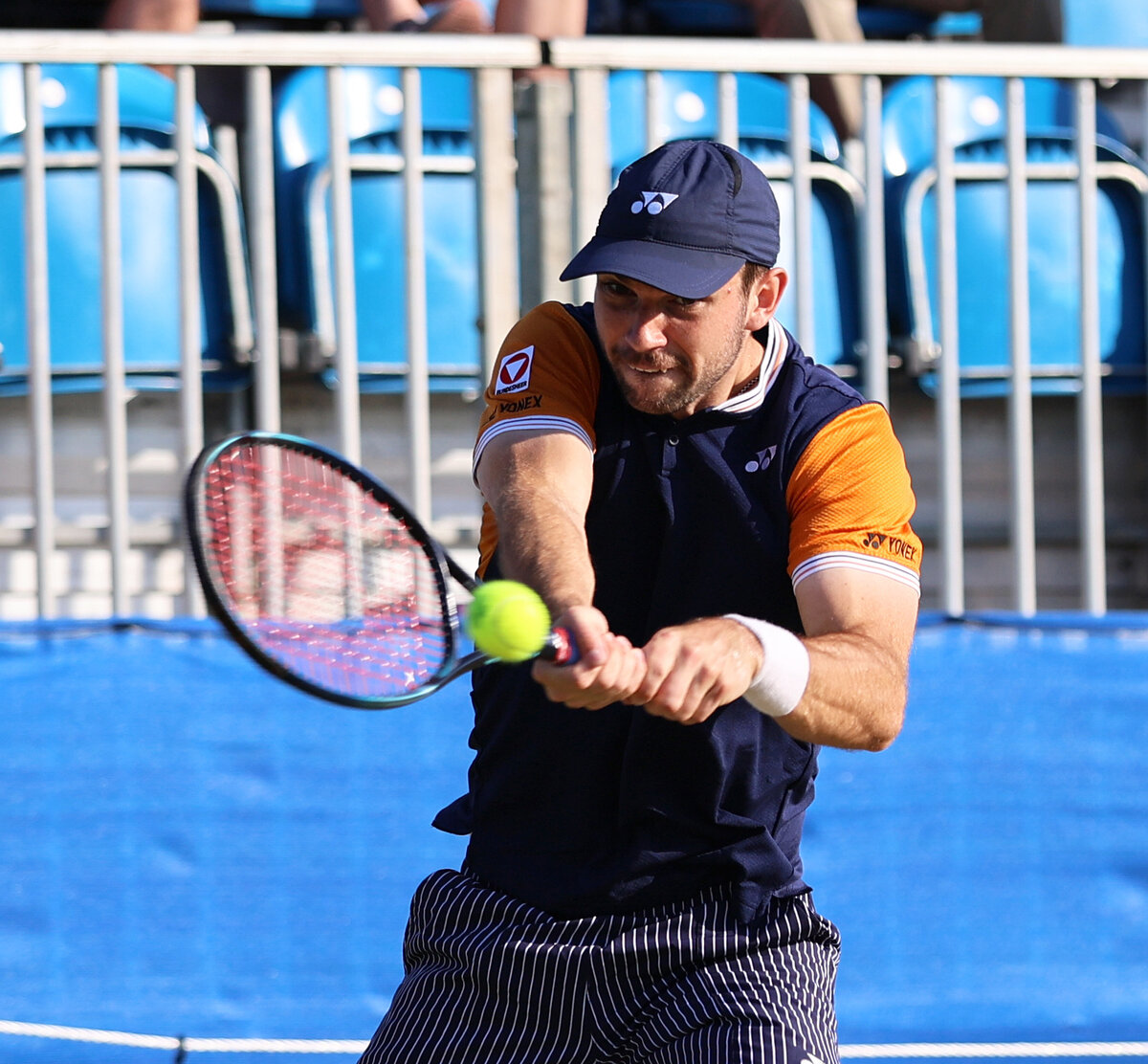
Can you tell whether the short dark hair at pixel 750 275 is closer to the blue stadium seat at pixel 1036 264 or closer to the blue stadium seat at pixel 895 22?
the blue stadium seat at pixel 1036 264

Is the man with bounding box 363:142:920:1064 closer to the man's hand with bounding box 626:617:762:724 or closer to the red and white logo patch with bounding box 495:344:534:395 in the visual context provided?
the red and white logo patch with bounding box 495:344:534:395

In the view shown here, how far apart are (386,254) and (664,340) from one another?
8.84 ft

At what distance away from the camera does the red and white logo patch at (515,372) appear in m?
2.45

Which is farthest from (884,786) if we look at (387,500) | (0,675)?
(0,675)

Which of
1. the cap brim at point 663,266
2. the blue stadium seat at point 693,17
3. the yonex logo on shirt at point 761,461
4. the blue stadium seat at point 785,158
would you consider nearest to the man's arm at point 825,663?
the yonex logo on shirt at point 761,461

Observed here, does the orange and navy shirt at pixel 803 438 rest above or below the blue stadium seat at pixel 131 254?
below

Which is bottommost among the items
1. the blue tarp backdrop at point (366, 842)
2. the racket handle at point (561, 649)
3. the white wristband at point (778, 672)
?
the blue tarp backdrop at point (366, 842)

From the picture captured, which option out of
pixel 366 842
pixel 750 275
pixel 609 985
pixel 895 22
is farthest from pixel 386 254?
pixel 609 985

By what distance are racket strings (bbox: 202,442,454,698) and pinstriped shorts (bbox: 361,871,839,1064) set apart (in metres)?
0.43

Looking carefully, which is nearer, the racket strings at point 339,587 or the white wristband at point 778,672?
the white wristband at point 778,672

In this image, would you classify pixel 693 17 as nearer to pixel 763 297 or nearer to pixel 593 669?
pixel 763 297

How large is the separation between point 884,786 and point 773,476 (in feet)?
5.95

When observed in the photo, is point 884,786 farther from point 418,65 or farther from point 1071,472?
point 418,65

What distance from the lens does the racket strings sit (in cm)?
238
